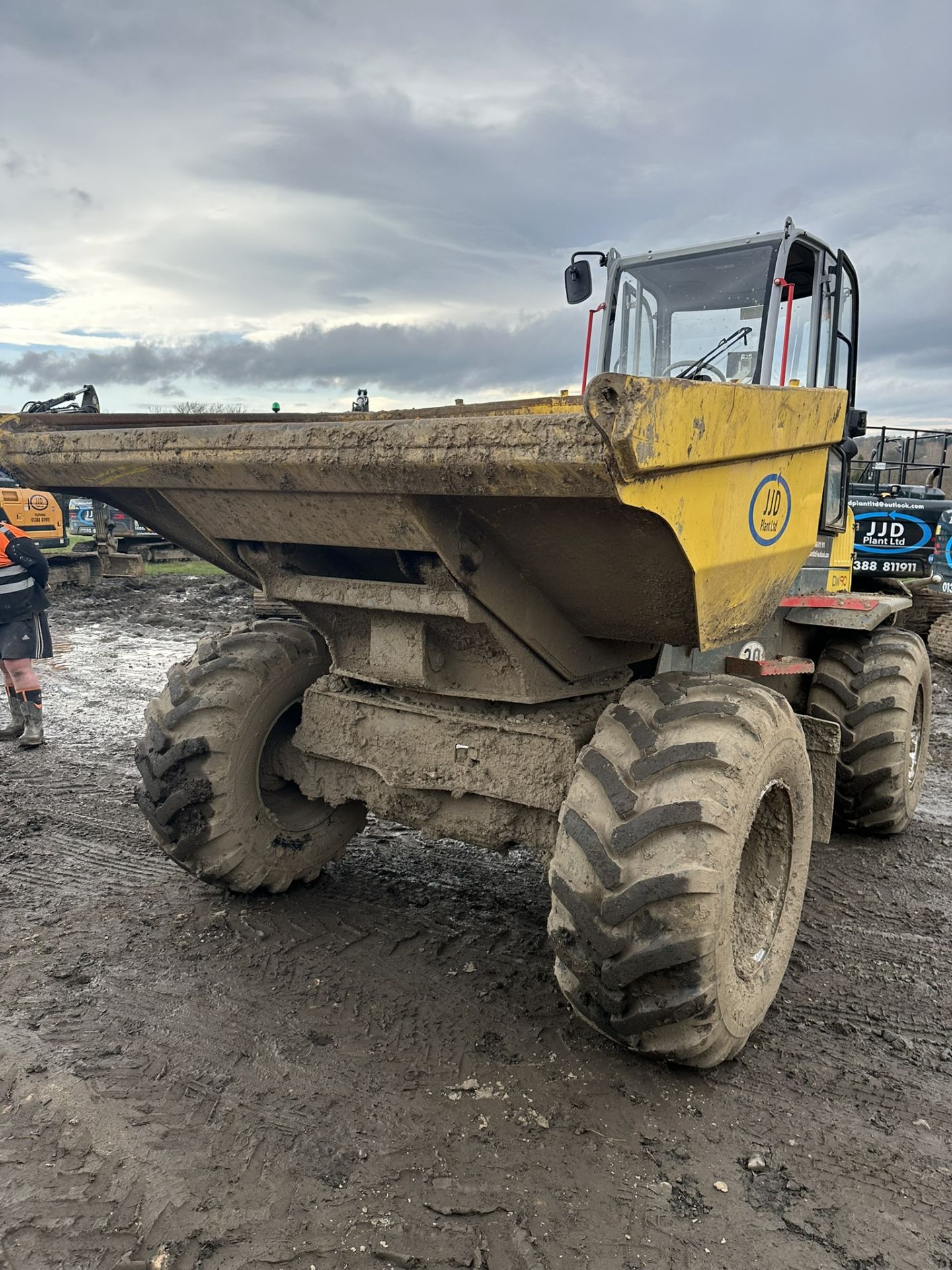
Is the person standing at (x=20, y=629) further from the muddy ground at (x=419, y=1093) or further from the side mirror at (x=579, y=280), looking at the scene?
the side mirror at (x=579, y=280)

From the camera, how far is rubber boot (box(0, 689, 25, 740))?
21.0ft

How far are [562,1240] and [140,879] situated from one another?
259cm

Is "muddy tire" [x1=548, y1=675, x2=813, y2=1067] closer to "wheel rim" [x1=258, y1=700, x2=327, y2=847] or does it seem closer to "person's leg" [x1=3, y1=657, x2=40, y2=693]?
"wheel rim" [x1=258, y1=700, x2=327, y2=847]

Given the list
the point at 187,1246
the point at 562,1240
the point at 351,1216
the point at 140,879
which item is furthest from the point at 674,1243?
the point at 140,879

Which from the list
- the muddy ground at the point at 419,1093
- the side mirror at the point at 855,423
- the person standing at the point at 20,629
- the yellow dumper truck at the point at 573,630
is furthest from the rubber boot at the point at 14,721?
the side mirror at the point at 855,423

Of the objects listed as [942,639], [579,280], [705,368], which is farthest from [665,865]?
[942,639]

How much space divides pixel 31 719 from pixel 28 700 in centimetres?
13

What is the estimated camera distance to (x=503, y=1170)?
2389mm

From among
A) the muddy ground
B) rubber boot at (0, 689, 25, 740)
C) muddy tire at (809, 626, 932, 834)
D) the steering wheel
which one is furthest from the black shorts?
muddy tire at (809, 626, 932, 834)

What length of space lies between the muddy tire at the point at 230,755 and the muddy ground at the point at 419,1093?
0.31 metres

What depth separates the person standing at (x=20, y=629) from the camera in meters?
6.38

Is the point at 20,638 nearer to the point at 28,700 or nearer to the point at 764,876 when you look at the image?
the point at 28,700

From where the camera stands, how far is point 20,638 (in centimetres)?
652

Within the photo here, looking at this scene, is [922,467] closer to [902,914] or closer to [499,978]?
[902,914]
